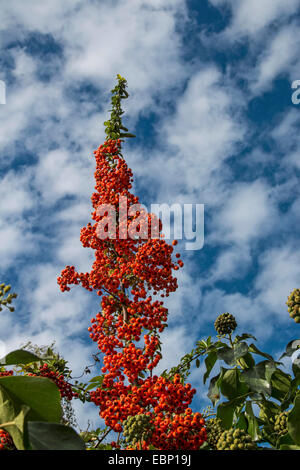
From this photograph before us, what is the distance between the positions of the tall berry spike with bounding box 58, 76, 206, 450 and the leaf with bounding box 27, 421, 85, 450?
823 mm

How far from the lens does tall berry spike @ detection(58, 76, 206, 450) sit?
3334mm

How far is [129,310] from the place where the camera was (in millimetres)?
4387

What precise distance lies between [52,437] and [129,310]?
197cm

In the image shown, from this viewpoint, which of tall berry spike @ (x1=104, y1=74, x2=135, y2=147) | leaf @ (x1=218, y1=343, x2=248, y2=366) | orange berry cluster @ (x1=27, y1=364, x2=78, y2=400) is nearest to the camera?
leaf @ (x1=218, y1=343, x2=248, y2=366)

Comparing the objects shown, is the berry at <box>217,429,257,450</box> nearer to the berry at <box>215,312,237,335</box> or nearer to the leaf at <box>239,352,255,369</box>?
the leaf at <box>239,352,255,369</box>

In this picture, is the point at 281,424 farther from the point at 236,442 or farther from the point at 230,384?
the point at 236,442

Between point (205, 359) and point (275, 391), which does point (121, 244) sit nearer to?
point (205, 359)

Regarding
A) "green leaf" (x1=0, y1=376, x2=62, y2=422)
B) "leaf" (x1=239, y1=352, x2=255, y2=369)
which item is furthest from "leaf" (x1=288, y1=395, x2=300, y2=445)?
"green leaf" (x1=0, y1=376, x2=62, y2=422)

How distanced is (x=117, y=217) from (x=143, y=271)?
3.28ft

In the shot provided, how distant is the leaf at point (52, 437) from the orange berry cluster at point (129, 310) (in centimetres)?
92

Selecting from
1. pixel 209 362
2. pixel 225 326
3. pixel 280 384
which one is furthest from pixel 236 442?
pixel 225 326

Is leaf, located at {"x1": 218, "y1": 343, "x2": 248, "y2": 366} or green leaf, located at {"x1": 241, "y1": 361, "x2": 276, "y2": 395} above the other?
leaf, located at {"x1": 218, "y1": 343, "x2": 248, "y2": 366}

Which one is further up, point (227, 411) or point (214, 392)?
point (214, 392)

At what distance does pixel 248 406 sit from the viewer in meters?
3.84
